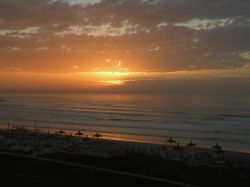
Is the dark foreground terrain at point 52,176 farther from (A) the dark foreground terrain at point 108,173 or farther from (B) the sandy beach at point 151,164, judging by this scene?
(B) the sandy beach at point 151,164

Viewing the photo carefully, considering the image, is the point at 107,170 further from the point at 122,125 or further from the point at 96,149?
the point at 122,125

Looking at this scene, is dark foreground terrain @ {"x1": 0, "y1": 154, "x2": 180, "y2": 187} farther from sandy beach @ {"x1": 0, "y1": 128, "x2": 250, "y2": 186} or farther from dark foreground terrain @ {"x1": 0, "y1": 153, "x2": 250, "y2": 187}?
sandy beach @ {"x1": 0, "y1": 128, "x2": 250, "y2": 186}

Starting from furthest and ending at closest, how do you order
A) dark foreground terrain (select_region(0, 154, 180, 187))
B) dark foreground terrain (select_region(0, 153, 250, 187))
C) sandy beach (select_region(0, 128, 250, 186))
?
sandy beach (select_region(0, 128, 250, 186)) → dark foreground terrain (select_region(0, 153, 250, 187)) → dark foreground terrain (select_region(0, 154, 180, 187))

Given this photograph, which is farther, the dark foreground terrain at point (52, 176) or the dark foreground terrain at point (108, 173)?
the dark foreground terrain at point (108, 173)

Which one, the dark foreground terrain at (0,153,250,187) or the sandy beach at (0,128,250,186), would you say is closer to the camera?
the dark foreground terrain at (0,153,250,187)

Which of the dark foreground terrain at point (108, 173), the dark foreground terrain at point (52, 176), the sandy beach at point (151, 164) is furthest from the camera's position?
the sandy beach at point (151, 164)

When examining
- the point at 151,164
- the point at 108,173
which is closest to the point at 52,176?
the point at 108,173

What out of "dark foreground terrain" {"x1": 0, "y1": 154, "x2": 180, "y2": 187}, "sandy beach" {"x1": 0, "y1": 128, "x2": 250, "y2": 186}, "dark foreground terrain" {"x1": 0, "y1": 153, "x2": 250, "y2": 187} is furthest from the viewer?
"sandy beach" {"x1": 0, "y1": 128, "x2": 250, "y2": 186}

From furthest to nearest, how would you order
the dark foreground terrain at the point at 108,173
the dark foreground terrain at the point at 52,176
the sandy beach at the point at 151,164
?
1. the sandy beach at the point at 151,164
2. the dark foreground terrain at the point at 108,173
3. the dark foreground terrain at the point at 52,176

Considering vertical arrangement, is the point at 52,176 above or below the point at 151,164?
above

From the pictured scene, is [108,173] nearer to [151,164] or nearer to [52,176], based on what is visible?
[52,176]

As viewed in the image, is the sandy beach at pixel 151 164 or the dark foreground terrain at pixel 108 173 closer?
the dark foreground terrain at pixel 108 173

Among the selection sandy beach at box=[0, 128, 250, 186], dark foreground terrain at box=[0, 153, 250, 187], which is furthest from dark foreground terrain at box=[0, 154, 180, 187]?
sandy beach at box=[0, 128, 250, 186]

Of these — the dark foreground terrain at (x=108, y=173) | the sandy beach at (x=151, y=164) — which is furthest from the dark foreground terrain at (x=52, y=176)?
the sandy beach at (x=151, y=164)
